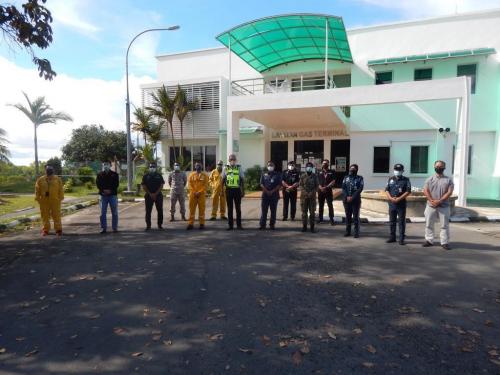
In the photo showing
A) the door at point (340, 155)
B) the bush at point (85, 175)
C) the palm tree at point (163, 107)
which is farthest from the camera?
the bush at point (85, 175)

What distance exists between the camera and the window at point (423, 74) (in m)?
16.4

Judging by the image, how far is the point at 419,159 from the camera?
16828mm

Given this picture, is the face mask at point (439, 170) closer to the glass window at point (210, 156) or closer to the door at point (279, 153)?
the door at point (279, 153)

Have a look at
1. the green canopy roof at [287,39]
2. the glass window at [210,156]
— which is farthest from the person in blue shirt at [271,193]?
the glass window at [210,156]

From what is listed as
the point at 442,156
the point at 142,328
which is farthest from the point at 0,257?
the point at 442,156

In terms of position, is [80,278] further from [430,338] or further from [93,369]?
[430,338]

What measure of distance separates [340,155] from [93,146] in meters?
30.1

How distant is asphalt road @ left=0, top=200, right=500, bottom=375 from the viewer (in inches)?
120

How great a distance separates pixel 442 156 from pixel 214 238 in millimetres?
11324

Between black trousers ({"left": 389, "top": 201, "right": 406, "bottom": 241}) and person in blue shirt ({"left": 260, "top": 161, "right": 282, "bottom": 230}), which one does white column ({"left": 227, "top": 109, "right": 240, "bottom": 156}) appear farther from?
black trousers ({"left": 389, "top": 201, "right": 406, "bottom": 241})

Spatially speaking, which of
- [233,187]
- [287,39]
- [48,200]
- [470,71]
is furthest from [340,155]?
[48,200]

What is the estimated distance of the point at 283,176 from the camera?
32.5ft

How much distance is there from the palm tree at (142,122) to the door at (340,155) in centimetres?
1056

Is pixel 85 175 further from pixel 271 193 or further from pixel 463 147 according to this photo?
pixel 463 147
